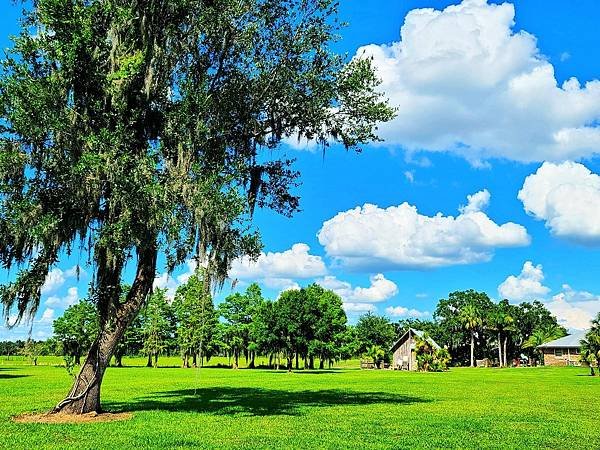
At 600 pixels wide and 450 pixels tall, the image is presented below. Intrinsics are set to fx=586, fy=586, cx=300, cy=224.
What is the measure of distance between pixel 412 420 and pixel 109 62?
1356cm

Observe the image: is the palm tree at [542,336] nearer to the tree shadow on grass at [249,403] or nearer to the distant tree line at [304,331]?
the distant tree line at [304,331]

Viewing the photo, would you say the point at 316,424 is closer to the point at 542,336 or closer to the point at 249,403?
the point at 249,403

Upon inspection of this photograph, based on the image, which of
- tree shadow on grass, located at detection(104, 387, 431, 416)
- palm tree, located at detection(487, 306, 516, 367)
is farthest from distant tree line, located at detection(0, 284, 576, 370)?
tree shadow on grass, located at detection(104, 387, 431, 416)

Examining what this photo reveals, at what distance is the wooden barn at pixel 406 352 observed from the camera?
81.2 metres

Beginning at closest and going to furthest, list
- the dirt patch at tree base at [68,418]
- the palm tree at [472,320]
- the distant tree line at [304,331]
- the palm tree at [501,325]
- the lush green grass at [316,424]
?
1. the lush green grass at [316,424]
2. the dirt patch at tree base at [68,418]
3. the distant tree line at [304,331]
4. the palm tree at [501,325]
5. the palm tree at [472,320]

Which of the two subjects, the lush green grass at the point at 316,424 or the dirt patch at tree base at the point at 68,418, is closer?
the lush green grass at the point at 316,424

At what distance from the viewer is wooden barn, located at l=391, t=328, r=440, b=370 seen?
81188mm

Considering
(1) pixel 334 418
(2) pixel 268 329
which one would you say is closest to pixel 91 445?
(1) pixel 334 418

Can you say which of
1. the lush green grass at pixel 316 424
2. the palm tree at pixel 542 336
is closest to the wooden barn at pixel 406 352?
the palm tree at pixel 542 336

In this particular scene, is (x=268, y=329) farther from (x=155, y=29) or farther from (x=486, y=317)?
(x=155, y=29)

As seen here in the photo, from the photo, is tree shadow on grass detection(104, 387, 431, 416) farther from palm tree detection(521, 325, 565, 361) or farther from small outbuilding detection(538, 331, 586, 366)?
palm tree detection(521, 325, 565, 361)

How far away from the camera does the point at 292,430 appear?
15.0 m

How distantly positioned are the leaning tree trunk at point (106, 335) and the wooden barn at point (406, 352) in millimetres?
65808

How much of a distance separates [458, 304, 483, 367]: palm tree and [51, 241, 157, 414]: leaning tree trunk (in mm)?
90681
